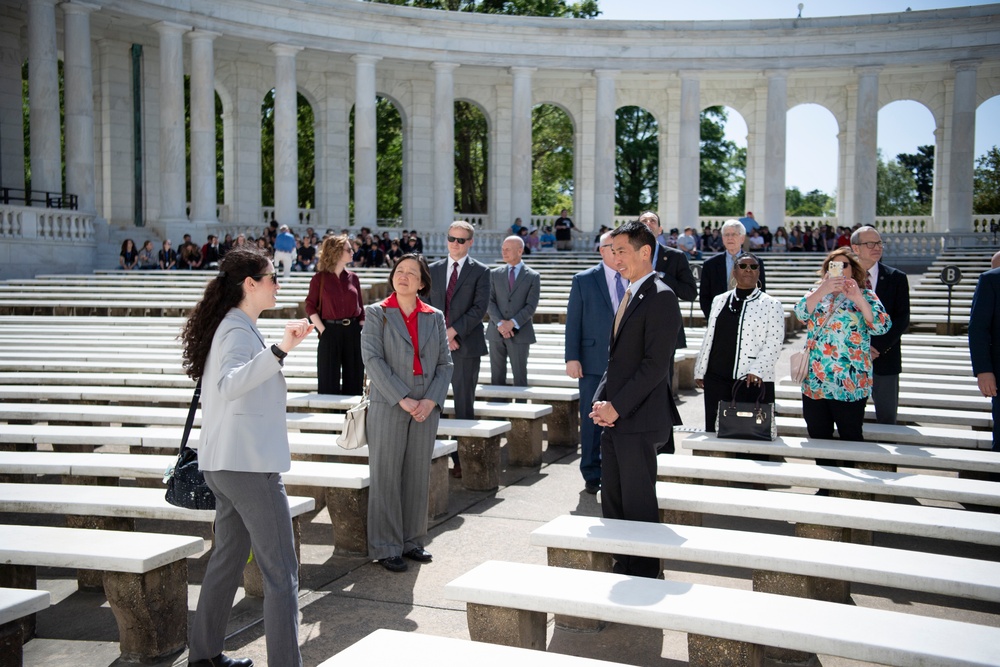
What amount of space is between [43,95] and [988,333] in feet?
106

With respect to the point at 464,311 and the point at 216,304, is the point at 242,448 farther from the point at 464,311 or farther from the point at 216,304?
the point at 464,311

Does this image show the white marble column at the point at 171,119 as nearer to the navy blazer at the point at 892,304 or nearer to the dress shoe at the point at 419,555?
the navy blazer at the point at 892,304

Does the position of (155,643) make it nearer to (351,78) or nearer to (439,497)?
(439,497)

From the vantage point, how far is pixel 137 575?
5.97 m

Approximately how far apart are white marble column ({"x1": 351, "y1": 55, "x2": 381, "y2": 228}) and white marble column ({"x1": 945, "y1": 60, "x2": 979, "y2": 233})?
25074 millimetres

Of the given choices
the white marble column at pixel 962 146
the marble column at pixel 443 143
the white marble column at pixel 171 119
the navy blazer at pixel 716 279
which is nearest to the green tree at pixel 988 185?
the white marble column at pixel 962 146

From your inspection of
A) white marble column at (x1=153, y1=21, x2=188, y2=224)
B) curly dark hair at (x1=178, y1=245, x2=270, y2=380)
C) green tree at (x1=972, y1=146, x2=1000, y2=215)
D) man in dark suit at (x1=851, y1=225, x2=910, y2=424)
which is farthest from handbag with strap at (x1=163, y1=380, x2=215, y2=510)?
green tree at (x1=972, y1=146, x2=1000, y2=215)

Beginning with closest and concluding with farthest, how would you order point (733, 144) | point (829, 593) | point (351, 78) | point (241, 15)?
point (829, 593)
point (241, 15)
point (351, 78)
point (733, 144)

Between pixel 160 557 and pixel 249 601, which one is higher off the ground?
pixel 160 557

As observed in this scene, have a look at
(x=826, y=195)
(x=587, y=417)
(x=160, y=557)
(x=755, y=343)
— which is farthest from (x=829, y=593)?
(x=826, y=195)

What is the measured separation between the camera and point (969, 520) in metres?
6.85

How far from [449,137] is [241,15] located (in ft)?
32.9

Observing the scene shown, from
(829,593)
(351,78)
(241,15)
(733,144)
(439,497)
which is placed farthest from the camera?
(733,144)

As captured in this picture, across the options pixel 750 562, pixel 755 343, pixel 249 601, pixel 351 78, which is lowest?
pixel 249 601
